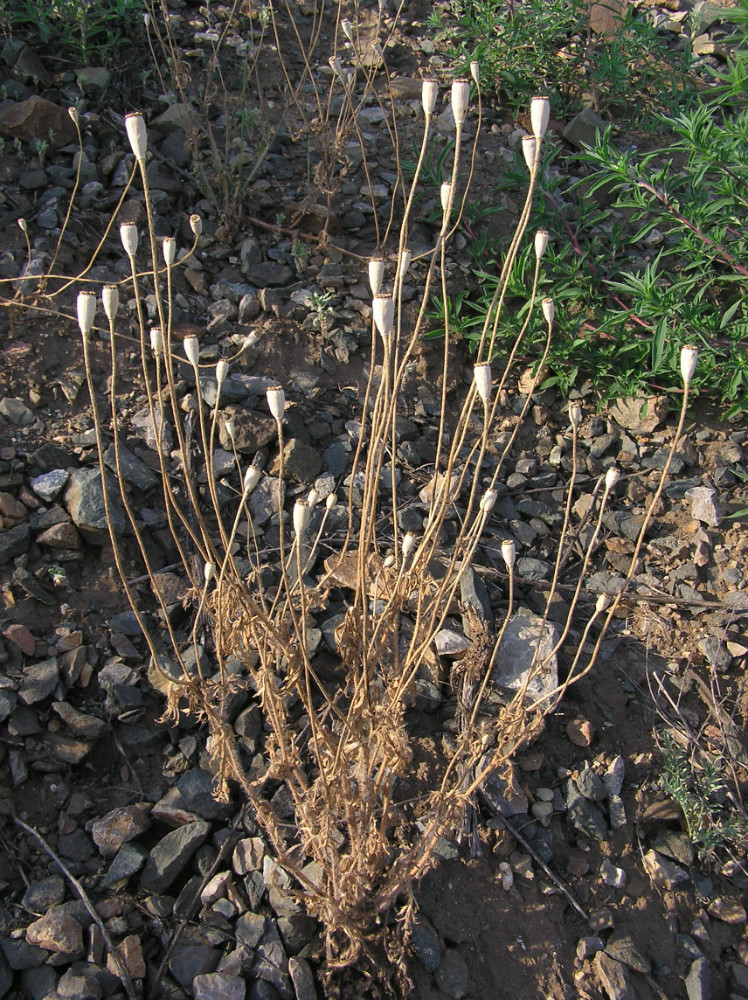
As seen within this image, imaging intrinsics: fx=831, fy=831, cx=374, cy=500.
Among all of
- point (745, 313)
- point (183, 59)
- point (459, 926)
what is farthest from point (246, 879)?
point (183, 59)

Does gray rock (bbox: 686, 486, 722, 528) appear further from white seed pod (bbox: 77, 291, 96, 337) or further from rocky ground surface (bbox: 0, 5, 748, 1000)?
white seed pod (bbox: 77, 291, 96, 337)

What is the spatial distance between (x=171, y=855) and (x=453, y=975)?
2.74 feet

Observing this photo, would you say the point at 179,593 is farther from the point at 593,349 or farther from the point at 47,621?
the point at 593,349

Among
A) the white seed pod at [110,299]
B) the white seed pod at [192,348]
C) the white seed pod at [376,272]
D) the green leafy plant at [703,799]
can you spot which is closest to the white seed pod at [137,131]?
the white seed pod at [110,299]

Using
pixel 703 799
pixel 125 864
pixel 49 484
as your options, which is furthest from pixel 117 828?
pixel 703 799

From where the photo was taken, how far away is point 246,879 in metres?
2.33

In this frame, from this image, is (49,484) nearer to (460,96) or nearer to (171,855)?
(171,855)

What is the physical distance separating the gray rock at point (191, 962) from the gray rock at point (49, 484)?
1.50 m

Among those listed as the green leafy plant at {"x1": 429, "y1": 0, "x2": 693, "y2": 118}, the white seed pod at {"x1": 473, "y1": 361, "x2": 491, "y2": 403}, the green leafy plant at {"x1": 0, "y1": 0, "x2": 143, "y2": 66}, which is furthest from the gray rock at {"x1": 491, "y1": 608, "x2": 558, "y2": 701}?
the green leafy plant at {"x1": 0, "y1": 0, "x2": 143, "y2": 66}

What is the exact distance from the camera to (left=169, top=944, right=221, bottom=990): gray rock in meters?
2.15

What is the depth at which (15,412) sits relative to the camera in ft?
10.0

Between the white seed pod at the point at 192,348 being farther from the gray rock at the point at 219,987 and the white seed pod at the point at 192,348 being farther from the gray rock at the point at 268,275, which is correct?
the gray rock at the point at 268,275

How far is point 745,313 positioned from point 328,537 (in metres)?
1.96

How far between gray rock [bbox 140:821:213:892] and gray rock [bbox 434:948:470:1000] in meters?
0.75
